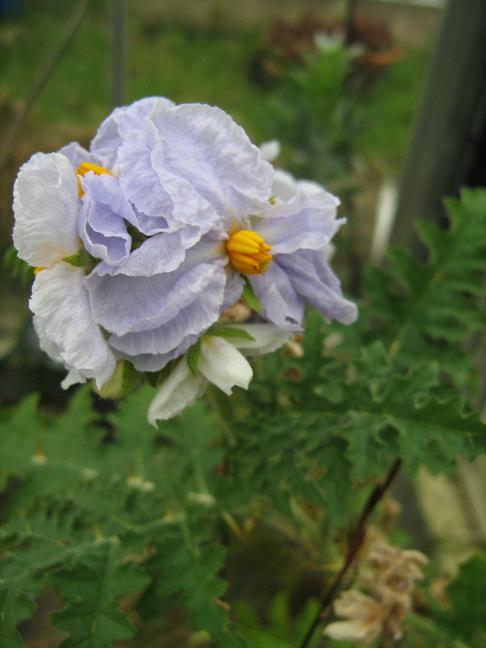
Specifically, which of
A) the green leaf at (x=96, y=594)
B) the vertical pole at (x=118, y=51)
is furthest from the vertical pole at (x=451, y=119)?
the green leaf at (x=96, y=594)

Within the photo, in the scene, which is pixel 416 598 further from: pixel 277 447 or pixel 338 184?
pixel 338 184

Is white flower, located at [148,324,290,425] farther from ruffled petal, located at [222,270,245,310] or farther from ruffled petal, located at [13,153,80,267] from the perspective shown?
ruffled petal, located at [13,153,80,267]

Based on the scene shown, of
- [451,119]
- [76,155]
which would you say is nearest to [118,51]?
[451,119]

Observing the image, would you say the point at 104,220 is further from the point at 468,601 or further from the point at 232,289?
the point at 468,601

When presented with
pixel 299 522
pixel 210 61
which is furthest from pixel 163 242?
pixel 210 61

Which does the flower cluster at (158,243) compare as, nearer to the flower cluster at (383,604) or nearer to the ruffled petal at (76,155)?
the ruffled petal at (76,155)

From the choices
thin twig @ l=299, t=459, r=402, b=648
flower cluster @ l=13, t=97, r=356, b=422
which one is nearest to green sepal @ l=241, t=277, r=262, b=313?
flower cluster @ l=13, t=97, r=356, b=422
